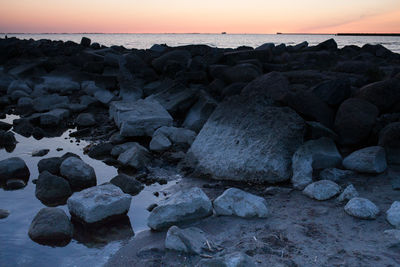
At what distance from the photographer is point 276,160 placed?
15.4 feet

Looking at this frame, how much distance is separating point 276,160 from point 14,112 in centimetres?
778

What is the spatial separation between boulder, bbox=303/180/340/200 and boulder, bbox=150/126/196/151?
8.24 feet

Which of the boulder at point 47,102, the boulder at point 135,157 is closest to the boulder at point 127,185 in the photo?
the boulder at point 135,157

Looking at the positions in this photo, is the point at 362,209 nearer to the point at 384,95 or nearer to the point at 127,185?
the point at 127,185

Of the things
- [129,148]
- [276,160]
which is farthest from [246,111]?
[129,148]

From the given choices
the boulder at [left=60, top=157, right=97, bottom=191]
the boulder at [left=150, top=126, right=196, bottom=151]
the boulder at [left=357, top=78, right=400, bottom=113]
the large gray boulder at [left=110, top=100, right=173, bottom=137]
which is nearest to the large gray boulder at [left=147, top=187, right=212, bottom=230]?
the boulder at [left=60, top=157, right=97, bottom=191]

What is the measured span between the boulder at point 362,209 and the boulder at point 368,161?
113 centimetres

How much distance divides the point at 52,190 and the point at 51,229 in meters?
1.10

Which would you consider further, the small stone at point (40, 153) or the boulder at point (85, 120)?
the boulder at point (85, 120)

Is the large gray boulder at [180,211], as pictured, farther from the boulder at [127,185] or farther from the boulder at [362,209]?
the boulder at [362,209]

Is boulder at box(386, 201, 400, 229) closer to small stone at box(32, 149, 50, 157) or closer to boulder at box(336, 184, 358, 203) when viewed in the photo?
boulder at box(336, 184, 358, 203)

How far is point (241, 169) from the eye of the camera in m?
4.81

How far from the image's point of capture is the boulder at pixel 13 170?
512 centimetres

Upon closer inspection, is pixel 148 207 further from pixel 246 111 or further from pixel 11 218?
pixel 246 111
